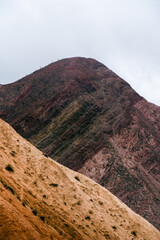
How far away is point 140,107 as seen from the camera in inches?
2037

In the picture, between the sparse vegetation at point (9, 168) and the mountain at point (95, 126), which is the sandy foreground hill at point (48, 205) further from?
the mountain at point (95, 126)

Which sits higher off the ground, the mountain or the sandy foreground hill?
the mountain

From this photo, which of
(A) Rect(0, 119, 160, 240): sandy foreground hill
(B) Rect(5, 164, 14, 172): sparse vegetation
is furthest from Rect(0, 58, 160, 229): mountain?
(B) Rect(5, 164, 14, 172): sparse vegetation

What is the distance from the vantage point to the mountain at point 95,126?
114 feet

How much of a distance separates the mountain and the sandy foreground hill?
15834 mm

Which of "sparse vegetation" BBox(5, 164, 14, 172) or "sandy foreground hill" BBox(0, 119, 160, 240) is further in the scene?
"sparse vegetation" BBox(5, 164, 14, 172)

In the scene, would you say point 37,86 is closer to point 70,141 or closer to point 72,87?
point 72,87

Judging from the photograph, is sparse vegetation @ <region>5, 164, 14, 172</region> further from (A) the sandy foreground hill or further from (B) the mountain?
(B) the mountain

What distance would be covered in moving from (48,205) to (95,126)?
1276 inches

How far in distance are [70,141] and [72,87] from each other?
17.1m

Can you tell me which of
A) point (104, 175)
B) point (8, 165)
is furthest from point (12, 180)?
point (104, 175)

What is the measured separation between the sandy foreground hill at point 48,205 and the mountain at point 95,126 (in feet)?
51.9

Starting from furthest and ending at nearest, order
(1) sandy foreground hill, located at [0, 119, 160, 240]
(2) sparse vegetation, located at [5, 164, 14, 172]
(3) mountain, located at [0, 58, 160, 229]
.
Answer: (3) mountain, located at [0, 58, 160, 229]
(2) sparse vegetation, located at [5, 164, 14, 172]
(1) sandy foreground hill, located at [0, 119, 160, 240]

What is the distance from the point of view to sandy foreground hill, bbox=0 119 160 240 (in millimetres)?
7723
